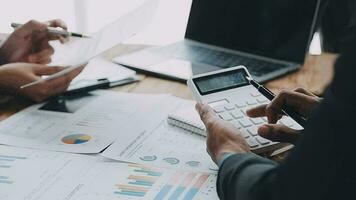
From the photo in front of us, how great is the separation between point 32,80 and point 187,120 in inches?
14.0

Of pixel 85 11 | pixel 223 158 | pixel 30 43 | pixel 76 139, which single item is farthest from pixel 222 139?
pixel 85 11

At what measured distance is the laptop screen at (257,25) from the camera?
3.80 feet

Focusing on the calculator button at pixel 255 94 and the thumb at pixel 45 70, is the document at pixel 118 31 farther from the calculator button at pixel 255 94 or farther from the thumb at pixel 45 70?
the calculator button at pixel 255 94

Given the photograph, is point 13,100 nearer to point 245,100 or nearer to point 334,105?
point 245,100

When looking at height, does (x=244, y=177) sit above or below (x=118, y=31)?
below

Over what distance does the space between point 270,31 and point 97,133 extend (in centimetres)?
56

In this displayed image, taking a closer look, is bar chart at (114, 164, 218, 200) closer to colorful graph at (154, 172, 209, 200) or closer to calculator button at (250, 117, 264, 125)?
colorful graph at (154, 172, 209, 200)

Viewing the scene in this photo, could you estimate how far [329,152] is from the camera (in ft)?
1.43

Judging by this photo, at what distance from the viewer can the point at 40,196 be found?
2.15ft

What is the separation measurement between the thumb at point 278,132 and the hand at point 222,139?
41mm

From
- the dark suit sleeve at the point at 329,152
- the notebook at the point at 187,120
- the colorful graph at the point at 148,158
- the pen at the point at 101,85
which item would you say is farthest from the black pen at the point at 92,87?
the dark suit sleeve at the point at 329,152

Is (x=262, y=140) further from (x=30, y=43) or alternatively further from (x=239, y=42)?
(x=30, y=43)

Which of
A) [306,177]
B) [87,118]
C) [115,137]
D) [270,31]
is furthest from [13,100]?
[306,177]

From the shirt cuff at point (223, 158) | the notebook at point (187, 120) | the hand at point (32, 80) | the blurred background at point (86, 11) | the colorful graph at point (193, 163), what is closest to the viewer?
the shirt cuff at point (223, 158)
